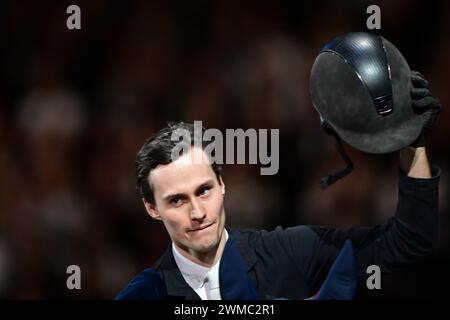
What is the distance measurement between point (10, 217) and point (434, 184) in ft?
6.21

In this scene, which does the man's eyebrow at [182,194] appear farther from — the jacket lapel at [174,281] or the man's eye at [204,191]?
the jacket lapel at [174,281]

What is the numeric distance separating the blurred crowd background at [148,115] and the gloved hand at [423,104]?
1.04 m

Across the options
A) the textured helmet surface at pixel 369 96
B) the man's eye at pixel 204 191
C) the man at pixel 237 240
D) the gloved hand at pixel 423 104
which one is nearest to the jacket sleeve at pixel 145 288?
the man at pixel 237 240

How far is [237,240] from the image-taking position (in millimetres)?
2121

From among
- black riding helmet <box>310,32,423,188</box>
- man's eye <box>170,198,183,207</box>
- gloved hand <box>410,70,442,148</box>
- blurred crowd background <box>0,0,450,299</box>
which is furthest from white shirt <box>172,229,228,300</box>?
blurred crowd background <box>0,0,450,299</box>

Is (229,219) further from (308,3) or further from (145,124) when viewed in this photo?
(308,3)

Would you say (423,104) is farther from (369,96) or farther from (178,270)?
(178,270)

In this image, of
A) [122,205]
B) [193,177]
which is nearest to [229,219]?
[122,205]

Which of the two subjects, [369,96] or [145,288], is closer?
[369,96]

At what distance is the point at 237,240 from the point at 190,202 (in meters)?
0.21

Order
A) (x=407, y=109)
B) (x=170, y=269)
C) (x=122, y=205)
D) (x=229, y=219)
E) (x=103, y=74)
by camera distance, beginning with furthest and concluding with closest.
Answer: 1. (x=103, y=74)
2. (x=122, y=205)
3. (x=229, y=219)
4. (x=170, y=269)
5. (x=407, y=109)

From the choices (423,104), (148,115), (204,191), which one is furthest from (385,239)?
(148,115)

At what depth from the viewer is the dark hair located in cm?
201

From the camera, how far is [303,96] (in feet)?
10.7
